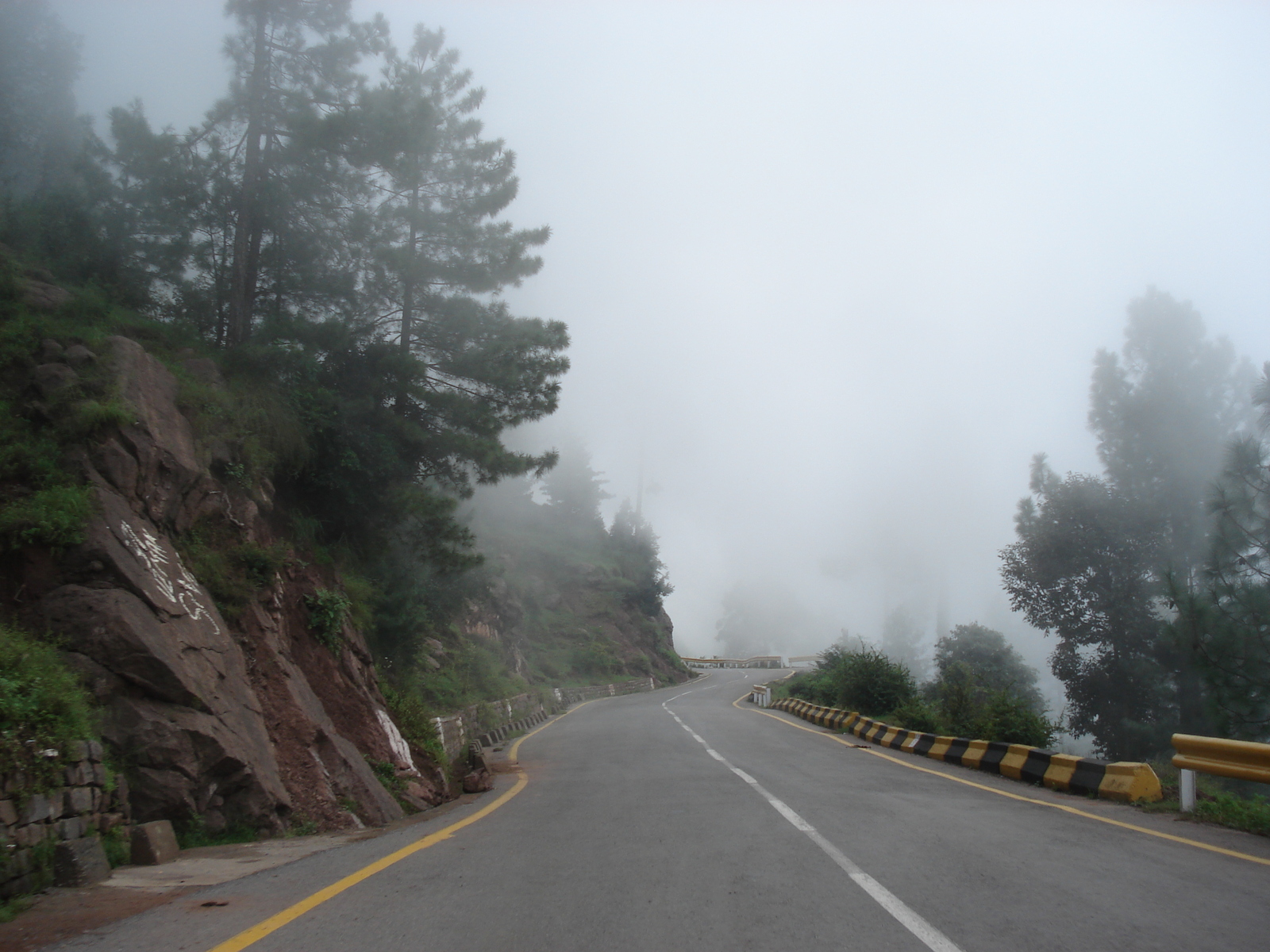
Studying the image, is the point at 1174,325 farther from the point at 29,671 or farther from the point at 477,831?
the point at 29,671

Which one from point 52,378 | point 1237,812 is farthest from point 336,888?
point 1237,812

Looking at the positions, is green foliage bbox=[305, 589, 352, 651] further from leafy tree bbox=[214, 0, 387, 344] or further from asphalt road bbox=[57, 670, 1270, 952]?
leafy tree bbox=[214, 0, 387, 344]

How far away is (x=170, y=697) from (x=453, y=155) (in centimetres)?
1697

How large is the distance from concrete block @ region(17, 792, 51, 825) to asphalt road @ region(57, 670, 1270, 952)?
4.43ft

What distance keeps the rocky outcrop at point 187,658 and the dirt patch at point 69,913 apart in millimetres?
2152

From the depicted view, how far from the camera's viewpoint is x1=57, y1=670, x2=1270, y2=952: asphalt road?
434 cm

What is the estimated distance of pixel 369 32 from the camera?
778 inches

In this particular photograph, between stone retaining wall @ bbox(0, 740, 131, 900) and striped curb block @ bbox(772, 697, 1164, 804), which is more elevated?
stone retaining wall @ bbox(0, 740, 131, 900)

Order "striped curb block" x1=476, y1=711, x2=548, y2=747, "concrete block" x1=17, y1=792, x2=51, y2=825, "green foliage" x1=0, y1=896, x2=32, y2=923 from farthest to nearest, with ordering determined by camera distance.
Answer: "striped curb block" x1=476, y1=711, x2=548, y2=747
"concrete block" x1=17, y1=792, x2=51, y2=825
"green foliage" x1=0, y1=896, x2=32, y2=923

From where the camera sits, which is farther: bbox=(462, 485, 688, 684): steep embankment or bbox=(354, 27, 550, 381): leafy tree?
bbox=(462, 485, 688, 684): steep embankment

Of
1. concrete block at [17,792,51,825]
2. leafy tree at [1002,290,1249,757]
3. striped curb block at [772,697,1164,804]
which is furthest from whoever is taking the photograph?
leafy tree at [1002,290,1249,757]

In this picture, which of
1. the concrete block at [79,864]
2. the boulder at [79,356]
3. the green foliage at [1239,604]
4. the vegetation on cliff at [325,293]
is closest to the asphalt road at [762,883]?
the concrete block at [79,864]

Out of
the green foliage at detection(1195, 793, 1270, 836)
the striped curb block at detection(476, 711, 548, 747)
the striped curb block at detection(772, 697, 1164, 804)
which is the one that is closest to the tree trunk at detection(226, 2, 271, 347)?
the striped curb block at detection(476, 711, 548, 747)

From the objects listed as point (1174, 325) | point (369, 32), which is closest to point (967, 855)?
point (369, 32)
